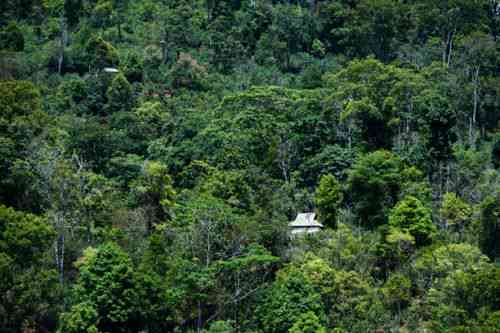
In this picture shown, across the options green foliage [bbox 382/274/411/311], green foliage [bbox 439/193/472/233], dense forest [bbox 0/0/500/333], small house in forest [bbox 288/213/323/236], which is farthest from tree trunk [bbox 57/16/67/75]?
green foliage [bbox 382/274/411/311]

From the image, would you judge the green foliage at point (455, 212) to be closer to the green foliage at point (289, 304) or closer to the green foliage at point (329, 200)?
the green foliage at point (329, 200)

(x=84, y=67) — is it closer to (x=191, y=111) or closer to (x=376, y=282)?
(x=191, y=111)

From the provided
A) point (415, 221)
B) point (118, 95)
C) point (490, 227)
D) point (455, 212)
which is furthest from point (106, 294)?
point (118, 95)

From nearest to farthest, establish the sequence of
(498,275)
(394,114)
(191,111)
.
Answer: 1. (498,275)
2. (394,114)
3. (191,111)

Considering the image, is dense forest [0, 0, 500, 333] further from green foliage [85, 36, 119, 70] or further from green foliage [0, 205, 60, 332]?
green foliage [85, 36, 119, 70]

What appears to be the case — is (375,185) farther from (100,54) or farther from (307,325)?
(100,54)

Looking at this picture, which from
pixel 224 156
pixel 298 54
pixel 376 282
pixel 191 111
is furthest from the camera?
pixel 298 54

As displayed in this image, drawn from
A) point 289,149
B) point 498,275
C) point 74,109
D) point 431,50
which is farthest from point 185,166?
point 431,50

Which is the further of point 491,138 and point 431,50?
point 431,50
